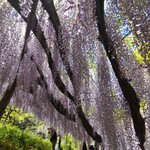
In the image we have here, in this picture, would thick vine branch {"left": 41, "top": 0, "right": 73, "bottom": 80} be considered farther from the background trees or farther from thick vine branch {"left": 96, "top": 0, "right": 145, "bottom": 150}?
thick vine branch {"left": 96, "top": 0, "right": 145, "bottom": 150}

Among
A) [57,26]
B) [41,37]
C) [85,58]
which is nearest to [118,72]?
[85,58]

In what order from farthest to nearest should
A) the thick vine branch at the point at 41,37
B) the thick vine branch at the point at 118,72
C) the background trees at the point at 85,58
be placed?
the thick vine branch at the point at 41,37, the background trees at the point at 85,58, the thick vine branch at the point at 118,72

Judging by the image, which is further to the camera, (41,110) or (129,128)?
(41,110)

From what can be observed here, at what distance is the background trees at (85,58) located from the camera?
3.37 metres

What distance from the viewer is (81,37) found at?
359 cm

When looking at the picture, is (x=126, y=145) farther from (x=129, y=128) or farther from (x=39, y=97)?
(x=39, y=97)

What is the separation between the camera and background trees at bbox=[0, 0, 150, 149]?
337 cm

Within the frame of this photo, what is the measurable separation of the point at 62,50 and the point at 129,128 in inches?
71.5

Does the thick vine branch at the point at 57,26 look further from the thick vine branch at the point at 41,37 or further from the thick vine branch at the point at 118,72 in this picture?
the thick vine branch at the point at 118,72

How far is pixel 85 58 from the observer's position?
12.5ft

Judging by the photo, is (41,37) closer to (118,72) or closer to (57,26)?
(57,26)

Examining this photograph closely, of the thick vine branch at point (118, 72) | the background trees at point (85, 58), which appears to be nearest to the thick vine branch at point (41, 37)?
the background trees at point (85, 58)

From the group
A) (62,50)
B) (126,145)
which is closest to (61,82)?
(62,50)

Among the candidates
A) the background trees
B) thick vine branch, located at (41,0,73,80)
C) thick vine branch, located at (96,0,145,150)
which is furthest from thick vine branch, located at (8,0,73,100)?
thick vine branch, located at (96,0,145,150)
